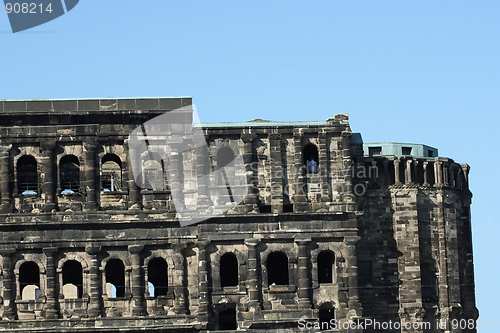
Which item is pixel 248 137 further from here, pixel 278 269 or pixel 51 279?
pixel 51 279

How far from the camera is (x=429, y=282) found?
91000 millimetres

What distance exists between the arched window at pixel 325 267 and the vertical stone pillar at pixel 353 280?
1.62 metres

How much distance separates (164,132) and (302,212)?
32.1 ft

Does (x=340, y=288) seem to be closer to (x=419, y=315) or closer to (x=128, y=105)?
(x=419, y=315)

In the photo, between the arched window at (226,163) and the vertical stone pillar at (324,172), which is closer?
the arched window at (226,163)

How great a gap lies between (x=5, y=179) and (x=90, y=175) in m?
5.12

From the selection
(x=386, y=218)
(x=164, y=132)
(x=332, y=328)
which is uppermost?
(x=164, y=132)

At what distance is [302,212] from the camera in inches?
3354

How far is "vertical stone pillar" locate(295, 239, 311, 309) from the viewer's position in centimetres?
8431

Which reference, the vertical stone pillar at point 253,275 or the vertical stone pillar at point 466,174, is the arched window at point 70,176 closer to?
the vertical stone pillar at point 253,275

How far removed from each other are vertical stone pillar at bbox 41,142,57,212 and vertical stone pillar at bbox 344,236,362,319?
1800 centimetres

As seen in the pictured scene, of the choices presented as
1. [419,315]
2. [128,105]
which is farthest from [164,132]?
[419,315]

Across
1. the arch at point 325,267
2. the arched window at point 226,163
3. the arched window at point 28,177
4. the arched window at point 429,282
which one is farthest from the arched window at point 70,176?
the arched window at point 429,282

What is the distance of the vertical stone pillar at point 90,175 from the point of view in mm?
85375
